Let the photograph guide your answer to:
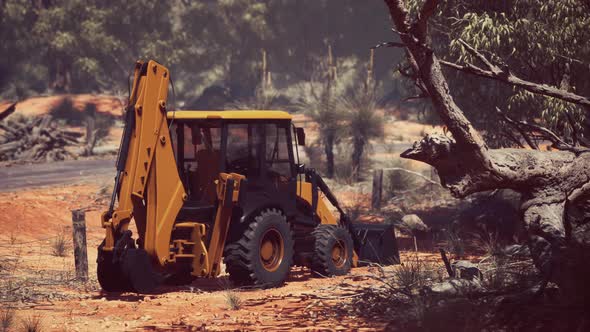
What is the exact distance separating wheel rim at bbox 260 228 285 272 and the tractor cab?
407 mm

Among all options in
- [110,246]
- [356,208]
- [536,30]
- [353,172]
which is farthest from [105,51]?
[110,246]

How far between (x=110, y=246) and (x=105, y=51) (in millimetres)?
41387

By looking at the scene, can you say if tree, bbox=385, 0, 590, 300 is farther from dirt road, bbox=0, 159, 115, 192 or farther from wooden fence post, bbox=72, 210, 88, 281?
dirt road, bbox=0, 159, 115, 192

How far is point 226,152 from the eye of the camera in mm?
10406

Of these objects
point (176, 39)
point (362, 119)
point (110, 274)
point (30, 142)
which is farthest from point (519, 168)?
point (176, 39)

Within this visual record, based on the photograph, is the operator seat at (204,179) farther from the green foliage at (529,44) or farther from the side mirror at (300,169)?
the green foliage at (529,44)

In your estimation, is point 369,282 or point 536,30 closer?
point 369,282

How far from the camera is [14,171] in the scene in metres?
25.5

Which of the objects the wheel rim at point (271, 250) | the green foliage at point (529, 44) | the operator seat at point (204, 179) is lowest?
the wheel rim at point (271, 250)

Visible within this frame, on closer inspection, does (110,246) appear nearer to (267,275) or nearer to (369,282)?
(267,275)

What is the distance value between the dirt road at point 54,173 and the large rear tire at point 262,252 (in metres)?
12.1

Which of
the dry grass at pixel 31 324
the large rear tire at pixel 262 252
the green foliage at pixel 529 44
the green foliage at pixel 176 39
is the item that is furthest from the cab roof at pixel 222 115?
A: the green foliage at pixel 176 39

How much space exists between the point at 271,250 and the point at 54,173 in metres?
15.8

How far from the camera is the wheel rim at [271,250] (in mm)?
10406
